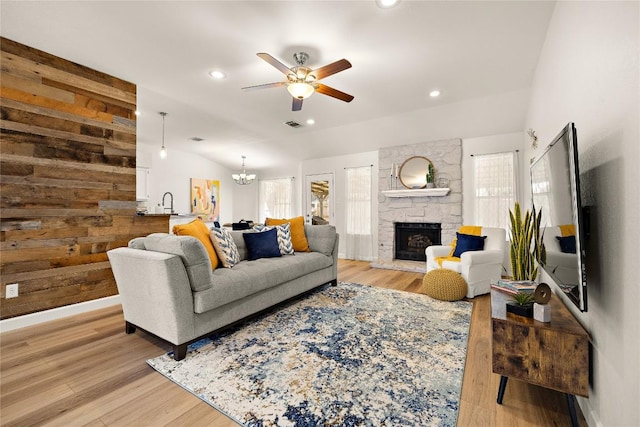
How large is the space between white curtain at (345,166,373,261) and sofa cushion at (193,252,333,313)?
2880mm

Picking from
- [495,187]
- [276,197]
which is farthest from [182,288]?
[276,197]

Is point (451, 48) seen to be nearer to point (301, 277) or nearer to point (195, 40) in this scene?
point (195, 40)

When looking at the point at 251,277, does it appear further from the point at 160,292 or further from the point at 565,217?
the point at 565,217

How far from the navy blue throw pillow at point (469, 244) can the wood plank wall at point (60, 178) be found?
422cm

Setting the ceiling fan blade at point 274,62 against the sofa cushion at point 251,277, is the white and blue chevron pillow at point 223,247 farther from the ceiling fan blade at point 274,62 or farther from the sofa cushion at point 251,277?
the ceiling fan blade at point 274,62

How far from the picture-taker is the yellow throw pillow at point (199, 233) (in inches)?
101

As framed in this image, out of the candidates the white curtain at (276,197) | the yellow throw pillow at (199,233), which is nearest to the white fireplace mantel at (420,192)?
the white curtain at (276,197)

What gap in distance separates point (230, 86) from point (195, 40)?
1.04 metres

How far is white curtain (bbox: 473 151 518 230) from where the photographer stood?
15.1 feet

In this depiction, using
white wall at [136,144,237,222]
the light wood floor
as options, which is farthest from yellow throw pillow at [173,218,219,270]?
white wall at [136,144,237,222]

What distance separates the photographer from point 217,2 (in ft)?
7.41

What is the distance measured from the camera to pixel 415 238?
559cm

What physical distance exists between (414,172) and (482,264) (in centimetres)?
238

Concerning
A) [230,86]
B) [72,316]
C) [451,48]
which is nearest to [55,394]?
[72,316]
